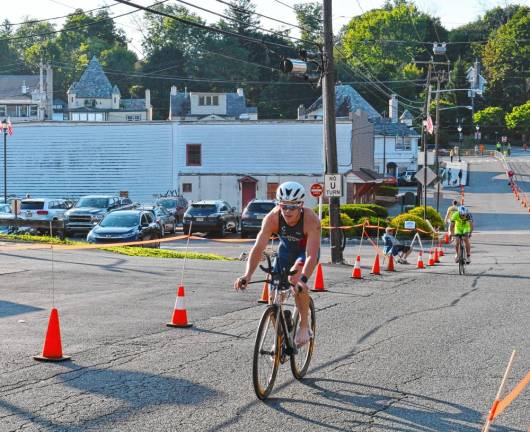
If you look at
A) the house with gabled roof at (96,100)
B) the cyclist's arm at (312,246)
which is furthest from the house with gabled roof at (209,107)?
the cyclist's arm at (312,246)

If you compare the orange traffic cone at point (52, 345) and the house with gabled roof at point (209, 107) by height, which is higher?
the house with gabled roof at point (209, 107)

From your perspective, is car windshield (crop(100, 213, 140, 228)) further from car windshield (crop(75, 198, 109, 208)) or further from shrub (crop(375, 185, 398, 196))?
shrub (crop(375, 185, 398, 196))

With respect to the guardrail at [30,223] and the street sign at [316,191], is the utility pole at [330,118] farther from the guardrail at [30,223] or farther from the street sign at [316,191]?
the guardrail at [30,223]

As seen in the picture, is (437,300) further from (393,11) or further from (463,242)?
(393,11)

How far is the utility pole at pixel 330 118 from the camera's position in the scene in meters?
26.7

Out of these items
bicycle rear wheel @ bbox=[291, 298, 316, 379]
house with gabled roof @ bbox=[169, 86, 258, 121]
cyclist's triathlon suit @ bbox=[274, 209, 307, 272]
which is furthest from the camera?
house with gabled roof @ bbox=[169, 86, 258, 121]

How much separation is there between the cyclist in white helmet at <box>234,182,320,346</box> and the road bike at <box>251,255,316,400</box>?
10cm

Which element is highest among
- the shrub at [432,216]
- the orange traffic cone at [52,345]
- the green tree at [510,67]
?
the green tree at [510,67]

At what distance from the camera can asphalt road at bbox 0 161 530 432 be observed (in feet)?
25.8

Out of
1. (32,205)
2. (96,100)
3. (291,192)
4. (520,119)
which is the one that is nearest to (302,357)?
(291,192)

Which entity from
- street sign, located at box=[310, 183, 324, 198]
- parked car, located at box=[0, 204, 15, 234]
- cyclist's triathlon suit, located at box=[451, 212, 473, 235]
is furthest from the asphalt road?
parked car, located at box=[0, 204, 15, 234]

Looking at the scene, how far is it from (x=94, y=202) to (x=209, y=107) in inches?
1630

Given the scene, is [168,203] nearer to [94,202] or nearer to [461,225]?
[94,202]

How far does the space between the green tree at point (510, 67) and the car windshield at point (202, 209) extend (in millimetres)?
111220
